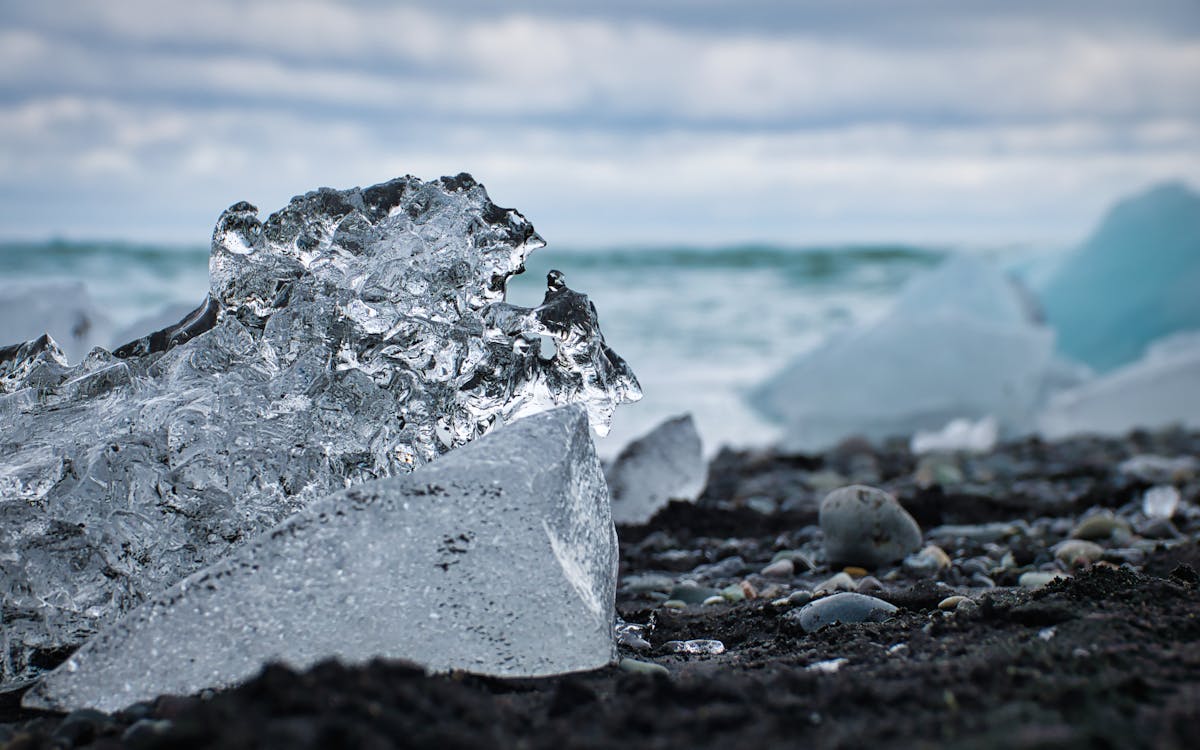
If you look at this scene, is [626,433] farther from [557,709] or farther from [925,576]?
[557,709]

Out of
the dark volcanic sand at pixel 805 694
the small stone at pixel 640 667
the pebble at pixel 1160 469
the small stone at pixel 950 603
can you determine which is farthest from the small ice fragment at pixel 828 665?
the pebble at pixel 1160 469

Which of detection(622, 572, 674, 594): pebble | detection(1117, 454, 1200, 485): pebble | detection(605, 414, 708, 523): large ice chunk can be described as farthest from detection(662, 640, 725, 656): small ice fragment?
detection(1117, 454, 1200, 485): pebble

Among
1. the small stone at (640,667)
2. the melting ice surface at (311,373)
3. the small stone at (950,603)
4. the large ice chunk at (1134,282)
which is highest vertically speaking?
the large ice chunk at (1134,282)

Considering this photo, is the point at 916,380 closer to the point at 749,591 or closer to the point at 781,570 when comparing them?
the point at 781,570

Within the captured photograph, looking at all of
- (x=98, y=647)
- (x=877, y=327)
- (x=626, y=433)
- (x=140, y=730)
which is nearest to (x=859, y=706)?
(x=140, y=730)

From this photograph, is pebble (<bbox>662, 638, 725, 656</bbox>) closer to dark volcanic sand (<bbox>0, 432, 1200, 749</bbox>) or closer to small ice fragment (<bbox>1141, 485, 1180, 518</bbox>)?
dark volcanic sand (<bbox>0, 432, 1200, 749</bbox>)

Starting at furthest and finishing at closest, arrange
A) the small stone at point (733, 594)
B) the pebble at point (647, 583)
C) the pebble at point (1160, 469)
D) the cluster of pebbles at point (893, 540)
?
1. the pebble at point (1160, 469)
2. the pebble at point (647, 583)
3. the small stone at point (733, 594)
4. the cluster of pebbles at point (893, 540)

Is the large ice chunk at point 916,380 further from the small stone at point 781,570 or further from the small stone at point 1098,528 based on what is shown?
the small stone at point 781,570

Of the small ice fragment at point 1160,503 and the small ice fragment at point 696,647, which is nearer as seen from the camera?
the small ice fragment at point 696,647
